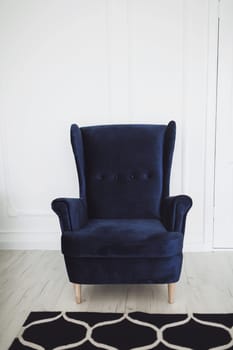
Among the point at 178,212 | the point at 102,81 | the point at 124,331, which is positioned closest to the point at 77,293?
the point at 124,331

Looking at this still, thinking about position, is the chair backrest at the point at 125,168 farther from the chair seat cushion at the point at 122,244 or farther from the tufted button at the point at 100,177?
the chair seat cushion at the point at 122,244

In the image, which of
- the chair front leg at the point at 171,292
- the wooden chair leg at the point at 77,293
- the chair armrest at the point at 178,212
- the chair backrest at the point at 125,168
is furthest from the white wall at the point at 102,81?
the wooden chair leg at the point at 77,293

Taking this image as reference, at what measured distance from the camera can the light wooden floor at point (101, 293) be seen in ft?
6.26

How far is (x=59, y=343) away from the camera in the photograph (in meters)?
1.61

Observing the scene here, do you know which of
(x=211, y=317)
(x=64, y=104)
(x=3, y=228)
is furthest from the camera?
(x=3, y=228)

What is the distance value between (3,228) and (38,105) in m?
1.17

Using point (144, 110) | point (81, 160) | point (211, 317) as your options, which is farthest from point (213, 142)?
point (211, 317)

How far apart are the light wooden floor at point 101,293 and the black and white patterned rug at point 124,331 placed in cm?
7

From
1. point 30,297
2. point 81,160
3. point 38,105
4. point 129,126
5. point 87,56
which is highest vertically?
point 87,56

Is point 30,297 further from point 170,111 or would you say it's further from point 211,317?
point 170,111

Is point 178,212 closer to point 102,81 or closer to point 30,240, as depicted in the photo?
point 102,81

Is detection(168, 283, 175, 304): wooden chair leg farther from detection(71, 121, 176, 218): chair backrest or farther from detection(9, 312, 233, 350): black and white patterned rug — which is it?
detection(71, 121, 176, 218): chair backrest

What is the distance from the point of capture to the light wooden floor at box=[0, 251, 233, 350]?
1908 millimetres

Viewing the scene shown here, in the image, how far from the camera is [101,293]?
2135 mm
